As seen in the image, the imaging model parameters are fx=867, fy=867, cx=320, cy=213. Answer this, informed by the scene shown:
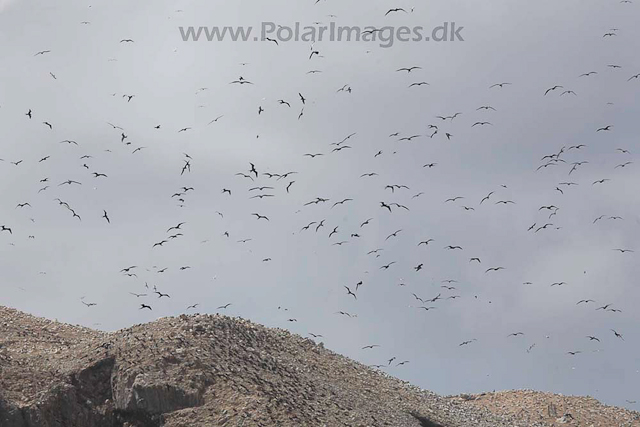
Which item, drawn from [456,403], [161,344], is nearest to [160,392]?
[161,344]

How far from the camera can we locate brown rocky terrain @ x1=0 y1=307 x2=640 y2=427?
25000mm

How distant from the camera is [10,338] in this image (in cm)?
3219

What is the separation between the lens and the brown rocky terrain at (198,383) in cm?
2500

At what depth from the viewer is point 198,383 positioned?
2541 cm

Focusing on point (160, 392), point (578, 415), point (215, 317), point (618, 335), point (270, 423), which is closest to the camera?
point (270, 423)

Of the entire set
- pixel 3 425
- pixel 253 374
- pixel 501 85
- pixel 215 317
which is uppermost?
pixel 501 85

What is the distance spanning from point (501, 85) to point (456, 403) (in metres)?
13.1

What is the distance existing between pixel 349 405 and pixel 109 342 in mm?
8238

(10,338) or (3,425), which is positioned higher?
(10,338)

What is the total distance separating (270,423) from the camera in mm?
23656

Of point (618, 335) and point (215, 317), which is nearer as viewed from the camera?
point (215, 317)

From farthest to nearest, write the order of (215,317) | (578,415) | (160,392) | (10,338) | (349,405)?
(578,415) < (10,338) < (215,317) < (349,405) < (160,392)

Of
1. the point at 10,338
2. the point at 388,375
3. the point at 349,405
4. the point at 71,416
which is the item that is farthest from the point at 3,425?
the point at 388,375

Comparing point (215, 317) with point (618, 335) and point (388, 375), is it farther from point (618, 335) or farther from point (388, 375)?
point (618, 335)
